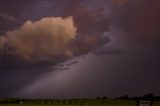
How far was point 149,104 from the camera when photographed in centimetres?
5538

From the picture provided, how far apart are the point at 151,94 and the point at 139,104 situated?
83.0 meters

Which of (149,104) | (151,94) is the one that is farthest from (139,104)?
(151,94)

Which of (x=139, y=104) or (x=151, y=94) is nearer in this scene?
(x=139, y=104)

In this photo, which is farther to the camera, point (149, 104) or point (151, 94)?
point (151, 94)

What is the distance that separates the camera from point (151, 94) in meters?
136

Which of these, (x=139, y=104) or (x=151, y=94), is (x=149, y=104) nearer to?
(x=139, y=104)

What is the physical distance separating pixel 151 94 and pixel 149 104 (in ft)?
271

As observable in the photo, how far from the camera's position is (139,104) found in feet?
181
